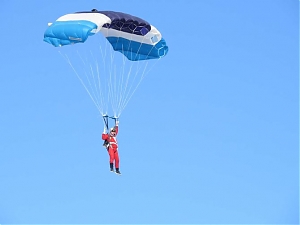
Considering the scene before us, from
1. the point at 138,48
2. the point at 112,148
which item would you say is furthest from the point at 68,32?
the point at 112,148

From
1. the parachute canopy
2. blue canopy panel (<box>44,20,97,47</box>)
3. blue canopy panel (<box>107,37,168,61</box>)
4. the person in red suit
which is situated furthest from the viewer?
blue canopy panel (<box>107,37,168,61</box>)

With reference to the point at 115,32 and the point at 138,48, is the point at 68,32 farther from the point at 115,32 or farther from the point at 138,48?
the point at 138,48

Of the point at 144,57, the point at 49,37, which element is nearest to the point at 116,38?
the point at 144,57

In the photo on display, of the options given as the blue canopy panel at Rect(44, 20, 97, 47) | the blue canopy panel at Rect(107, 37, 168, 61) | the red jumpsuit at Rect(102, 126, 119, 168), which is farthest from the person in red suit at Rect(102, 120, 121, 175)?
the blue canopy panel at Rect(107, 37, 168, 61)

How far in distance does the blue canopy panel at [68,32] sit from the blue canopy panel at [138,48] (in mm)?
2932

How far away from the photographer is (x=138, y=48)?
110 ft

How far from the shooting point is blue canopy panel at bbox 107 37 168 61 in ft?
109

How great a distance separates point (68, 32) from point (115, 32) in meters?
3.00

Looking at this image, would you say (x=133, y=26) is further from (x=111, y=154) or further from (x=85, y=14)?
(x=111, y=154)

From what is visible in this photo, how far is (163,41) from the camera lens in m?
33.1

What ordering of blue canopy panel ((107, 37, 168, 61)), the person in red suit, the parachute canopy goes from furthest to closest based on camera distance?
blue canopy panel ((107, 37, 168, 61)) < the person in red suit < the parachute canopy

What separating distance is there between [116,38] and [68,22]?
285 cm

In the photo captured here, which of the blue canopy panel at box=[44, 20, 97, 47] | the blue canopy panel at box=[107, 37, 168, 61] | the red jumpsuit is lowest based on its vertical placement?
the red jumpsuit

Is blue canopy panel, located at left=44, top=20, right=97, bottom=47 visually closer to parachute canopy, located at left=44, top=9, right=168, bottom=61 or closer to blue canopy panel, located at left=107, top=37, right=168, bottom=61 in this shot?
parachute canopy, located at left=44, top=9, right=168, bottom=61
